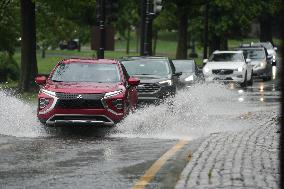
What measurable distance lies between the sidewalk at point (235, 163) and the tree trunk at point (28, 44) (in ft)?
61.3

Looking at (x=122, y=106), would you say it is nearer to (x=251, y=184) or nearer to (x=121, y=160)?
(x=121, y=160)

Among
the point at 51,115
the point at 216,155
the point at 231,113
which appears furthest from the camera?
the point at 231,113

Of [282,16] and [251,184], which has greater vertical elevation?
[282,16]

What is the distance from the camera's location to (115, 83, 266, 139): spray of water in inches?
689

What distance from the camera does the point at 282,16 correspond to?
6328mm

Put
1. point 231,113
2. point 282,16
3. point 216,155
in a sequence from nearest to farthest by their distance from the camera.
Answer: point 282,16 < point 216,155 < point 231,113

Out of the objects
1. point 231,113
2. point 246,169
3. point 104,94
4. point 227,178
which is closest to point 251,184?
point 227,178

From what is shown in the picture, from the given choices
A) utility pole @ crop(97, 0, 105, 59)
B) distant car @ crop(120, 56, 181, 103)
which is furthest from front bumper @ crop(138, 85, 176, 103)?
utility pole @ crop(97, 0, 105, 59)

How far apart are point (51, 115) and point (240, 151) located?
4766 millimetres

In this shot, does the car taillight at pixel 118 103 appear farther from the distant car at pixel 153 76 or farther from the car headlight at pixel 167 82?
the car headlight at pixel 167 82

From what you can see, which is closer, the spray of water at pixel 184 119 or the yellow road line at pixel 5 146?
the yellow road line at pixel 5 146

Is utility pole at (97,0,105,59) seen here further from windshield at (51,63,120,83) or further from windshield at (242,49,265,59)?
windshield at (242,49,265,59)

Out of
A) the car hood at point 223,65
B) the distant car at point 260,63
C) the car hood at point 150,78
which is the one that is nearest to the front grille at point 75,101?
the car hood at point 150,78

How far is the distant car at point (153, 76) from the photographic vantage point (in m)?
22.8
